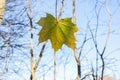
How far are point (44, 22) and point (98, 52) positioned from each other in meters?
1.31

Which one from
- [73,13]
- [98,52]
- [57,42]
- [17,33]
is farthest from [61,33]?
[17,33]

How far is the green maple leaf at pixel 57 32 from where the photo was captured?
145cm

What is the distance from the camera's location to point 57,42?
146 centimetres

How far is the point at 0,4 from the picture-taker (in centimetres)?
297

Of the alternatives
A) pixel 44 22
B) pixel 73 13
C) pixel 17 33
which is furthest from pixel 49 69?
pixel 17 33

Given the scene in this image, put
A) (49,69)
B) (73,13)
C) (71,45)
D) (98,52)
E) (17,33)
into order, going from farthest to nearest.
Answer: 1. (17,33)
2. (49,69)
3. (73,13)
4. (98,52)
5. (71,45)

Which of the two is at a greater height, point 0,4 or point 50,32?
point 0,4

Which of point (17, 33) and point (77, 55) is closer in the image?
point (77, 55)

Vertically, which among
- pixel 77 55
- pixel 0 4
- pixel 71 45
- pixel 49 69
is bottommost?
pixel 49 69

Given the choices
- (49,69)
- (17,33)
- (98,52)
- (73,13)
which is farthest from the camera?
(17,33)

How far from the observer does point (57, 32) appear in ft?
4.76

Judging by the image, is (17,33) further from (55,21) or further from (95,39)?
(55,21)

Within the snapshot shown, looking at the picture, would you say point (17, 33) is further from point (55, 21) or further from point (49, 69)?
point (55, 21)

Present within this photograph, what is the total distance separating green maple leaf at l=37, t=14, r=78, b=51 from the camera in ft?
4.75
